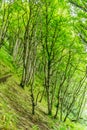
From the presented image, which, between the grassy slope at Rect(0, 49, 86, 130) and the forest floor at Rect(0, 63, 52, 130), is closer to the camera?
the grassy slope at Rect(0, 49, 86, 130)

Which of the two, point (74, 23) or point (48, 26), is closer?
point (74, 23)

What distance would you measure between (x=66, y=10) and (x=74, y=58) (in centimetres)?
624

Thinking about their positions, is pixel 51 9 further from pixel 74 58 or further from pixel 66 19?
pixel 74 58

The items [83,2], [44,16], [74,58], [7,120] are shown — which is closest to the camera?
[7,120]

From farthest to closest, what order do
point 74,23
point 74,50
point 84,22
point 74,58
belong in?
point 74,58
point 74,50
point 74,23
point 84,22

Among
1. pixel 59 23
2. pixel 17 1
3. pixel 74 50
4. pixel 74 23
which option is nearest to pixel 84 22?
pixel 74 23

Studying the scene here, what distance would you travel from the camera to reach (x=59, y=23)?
1870cm

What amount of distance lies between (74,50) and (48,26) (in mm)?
3000

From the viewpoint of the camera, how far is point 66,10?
18719mm

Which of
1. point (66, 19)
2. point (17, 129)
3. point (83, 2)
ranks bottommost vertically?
point (17, 129)

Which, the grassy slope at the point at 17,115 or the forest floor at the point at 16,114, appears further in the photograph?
the forest floor at the point at 16,114

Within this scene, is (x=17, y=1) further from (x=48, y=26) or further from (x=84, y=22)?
(x=84, y=22)

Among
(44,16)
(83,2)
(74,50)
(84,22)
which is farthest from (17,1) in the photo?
(83,2)

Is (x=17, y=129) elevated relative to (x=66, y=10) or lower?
lower
